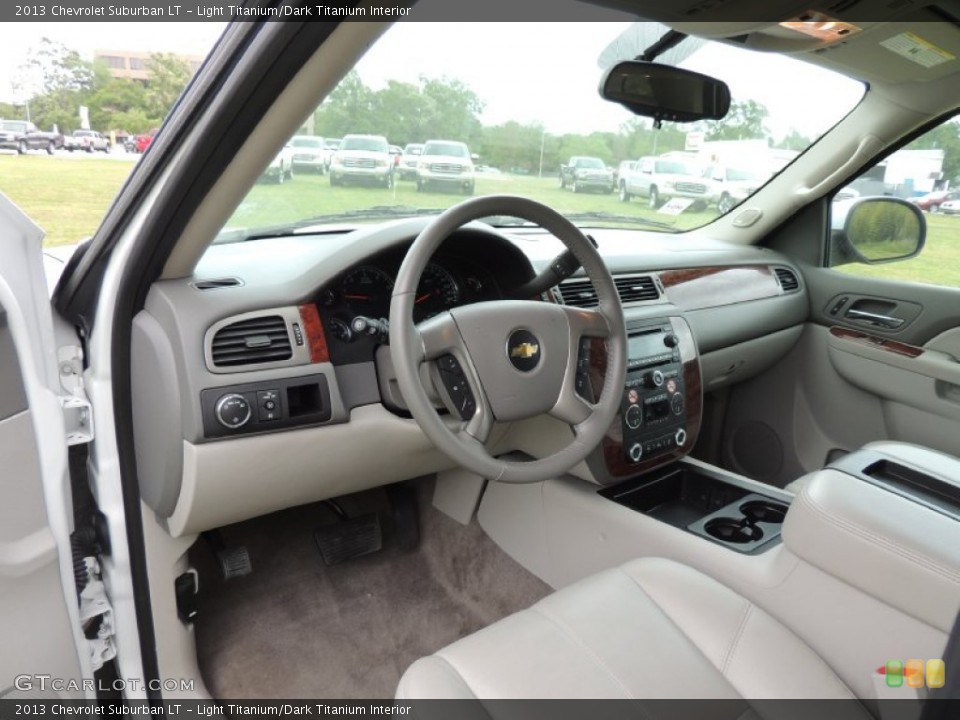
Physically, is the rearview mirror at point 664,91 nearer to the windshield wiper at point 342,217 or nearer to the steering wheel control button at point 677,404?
the windshield wiper at point 342,217

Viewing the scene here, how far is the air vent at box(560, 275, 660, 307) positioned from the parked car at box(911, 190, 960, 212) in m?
1.28

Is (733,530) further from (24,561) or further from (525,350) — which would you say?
(24,561)

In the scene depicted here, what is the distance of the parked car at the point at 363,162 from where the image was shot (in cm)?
180

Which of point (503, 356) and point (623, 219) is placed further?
point (623, 219)

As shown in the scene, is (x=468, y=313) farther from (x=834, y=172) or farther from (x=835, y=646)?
(x=834, y=172)

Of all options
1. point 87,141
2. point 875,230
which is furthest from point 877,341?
point 87,141

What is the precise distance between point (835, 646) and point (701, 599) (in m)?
0.26

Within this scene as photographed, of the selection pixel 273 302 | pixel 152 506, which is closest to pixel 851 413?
pixel 273 302

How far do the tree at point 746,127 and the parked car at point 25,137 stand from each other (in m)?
1.86

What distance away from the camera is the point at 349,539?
92.7 inches

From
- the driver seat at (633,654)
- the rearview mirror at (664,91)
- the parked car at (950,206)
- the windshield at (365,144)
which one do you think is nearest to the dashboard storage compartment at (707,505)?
the driver seat at (633,654)

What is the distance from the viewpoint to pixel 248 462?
1594 mm

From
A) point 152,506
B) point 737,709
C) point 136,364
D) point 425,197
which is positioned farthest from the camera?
point 425,197

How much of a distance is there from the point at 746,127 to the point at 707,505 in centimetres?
146
